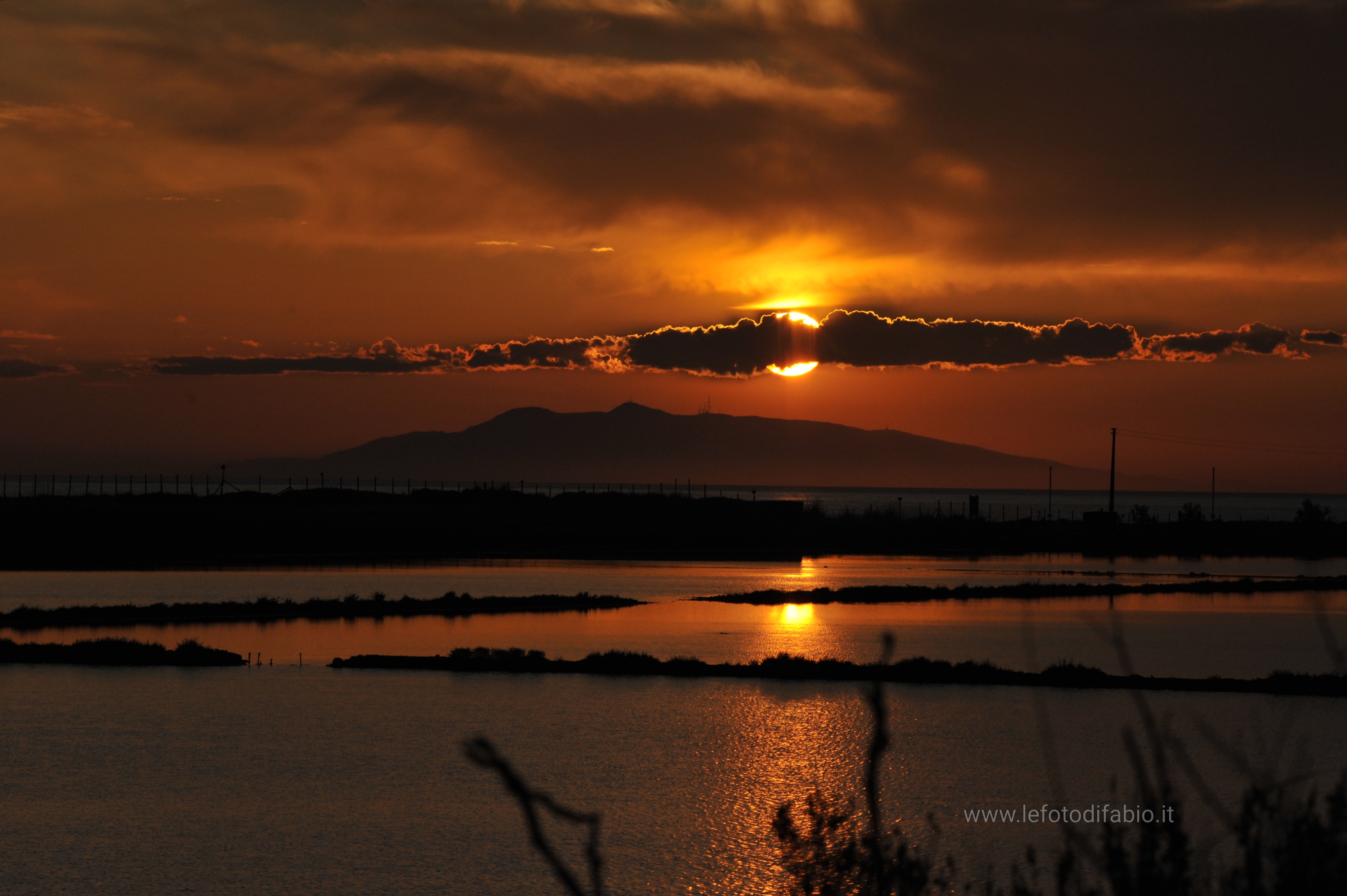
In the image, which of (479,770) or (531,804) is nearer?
(531,804)

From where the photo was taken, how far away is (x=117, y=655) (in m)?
26.8

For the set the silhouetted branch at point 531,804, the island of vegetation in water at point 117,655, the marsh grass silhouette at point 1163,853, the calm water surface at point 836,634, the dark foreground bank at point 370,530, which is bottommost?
the island of vegetation in water at point 117,655


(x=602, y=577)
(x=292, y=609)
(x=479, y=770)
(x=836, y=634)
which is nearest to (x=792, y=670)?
(x=836, y=634)

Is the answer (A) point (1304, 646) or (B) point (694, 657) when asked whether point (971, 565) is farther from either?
(B) point (694, 657)

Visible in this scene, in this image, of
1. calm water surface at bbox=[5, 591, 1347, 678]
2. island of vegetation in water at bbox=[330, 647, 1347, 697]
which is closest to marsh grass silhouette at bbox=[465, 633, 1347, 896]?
island of vegetation in water at bbox=[330, 647, 1347, 697]

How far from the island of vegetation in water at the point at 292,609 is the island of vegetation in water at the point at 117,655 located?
638 cm

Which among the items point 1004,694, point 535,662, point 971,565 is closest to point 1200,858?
point 1004,694

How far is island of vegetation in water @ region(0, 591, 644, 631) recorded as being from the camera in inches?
1345

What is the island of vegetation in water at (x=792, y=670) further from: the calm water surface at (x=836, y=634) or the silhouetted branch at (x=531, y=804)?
the silhouetted branch at (x=531, y=804)

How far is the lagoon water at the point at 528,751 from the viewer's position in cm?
1248

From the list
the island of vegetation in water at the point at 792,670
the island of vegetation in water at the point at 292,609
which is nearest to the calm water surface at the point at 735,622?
the island of vegetation in water at the point at 292,609

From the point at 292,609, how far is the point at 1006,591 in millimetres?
26363

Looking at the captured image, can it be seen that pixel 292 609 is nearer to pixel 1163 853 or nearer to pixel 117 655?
pixel 117 655

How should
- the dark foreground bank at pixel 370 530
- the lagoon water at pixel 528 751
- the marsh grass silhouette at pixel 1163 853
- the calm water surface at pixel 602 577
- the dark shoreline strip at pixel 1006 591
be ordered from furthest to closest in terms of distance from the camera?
the dark foreground bank at pixel 370 530, the calm water surface at pixel 602 577, the dark shoreline strip at pixel 1006 591, the lagoon water at pixel 528 751, the marsh grass silhouette at pixel 1163 853
